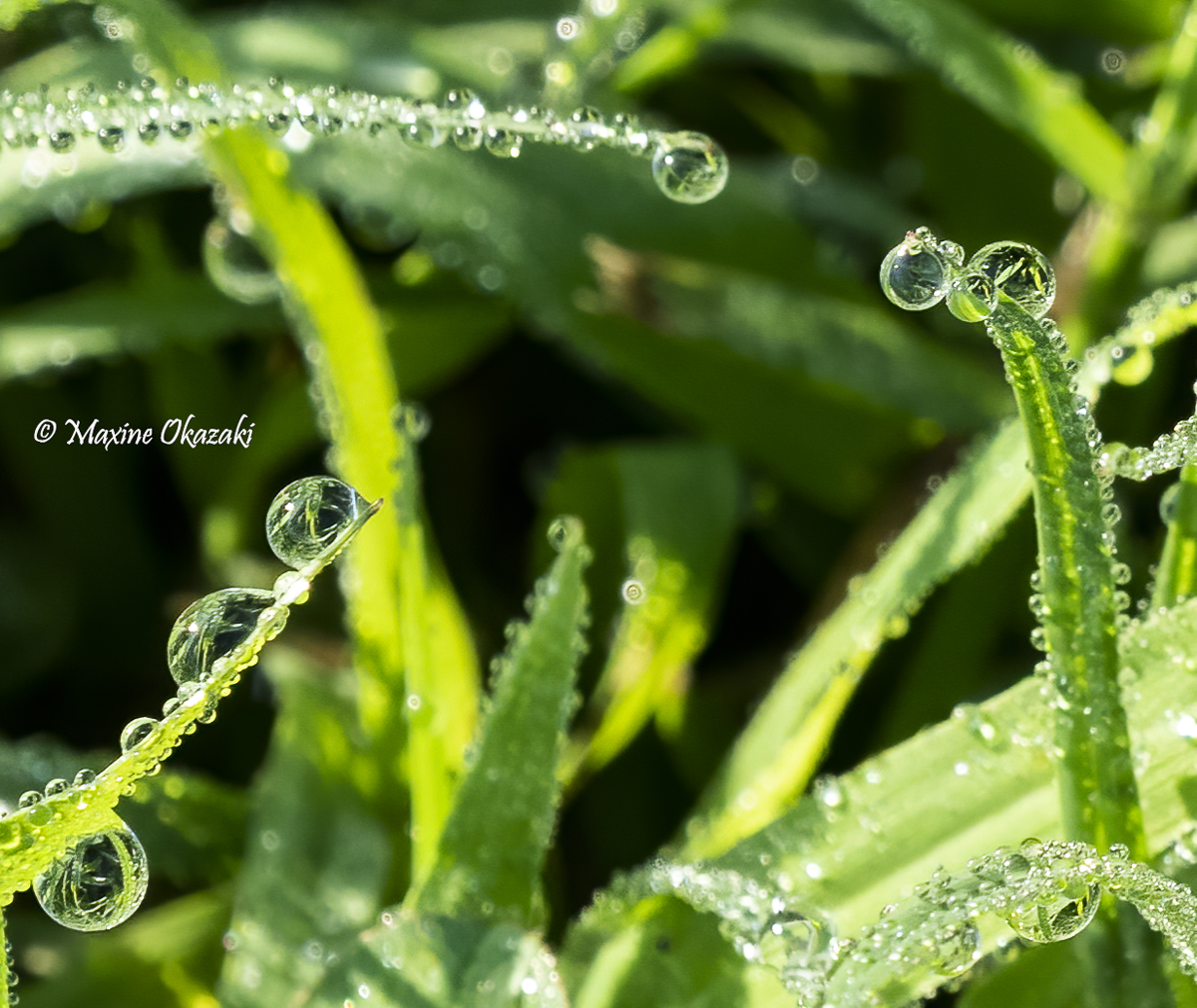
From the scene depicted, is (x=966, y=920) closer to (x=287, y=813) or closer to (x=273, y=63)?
(x=287, y=813)

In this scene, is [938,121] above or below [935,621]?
above

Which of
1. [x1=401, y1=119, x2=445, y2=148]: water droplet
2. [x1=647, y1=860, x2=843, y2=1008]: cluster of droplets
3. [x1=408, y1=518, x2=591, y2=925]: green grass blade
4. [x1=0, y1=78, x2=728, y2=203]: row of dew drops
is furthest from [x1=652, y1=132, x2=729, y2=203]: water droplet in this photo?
[x1=647, y1=860, x2=843, y2=1008]: cluster of droplets

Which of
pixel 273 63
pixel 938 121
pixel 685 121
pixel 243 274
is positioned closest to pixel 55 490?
pixel 243 274

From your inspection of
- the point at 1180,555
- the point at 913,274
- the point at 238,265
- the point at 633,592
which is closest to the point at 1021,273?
the point at 913,274

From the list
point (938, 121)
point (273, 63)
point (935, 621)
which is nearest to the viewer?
point (935, 621)

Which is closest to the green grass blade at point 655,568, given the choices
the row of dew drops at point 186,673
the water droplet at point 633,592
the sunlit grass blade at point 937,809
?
the water droplet at point 633,592

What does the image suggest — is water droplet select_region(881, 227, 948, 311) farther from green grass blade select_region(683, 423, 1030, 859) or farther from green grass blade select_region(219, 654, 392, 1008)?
green grass blade select_region(219, 654, 392, 1008)

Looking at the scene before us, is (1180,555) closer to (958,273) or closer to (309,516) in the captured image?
(958,273)
